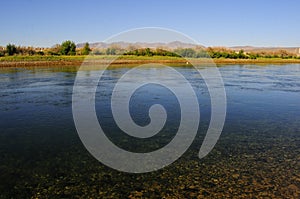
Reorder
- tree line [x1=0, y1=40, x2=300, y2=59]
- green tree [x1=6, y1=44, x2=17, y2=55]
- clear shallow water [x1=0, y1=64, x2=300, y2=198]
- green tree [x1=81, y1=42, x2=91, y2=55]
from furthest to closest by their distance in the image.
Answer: green tree [x1=81, y1=42, x2=91, y2=55] < tree line [x1=0, y1=40, x2=300, y2=59] < green tree [x1=6, y1=44, x2=17, y2=55] < clear shallow water [x1=0, y1=64, x2=300, y2=198]

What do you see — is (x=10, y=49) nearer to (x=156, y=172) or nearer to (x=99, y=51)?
(x=99, y=51)

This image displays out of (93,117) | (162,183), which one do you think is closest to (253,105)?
(93,117)

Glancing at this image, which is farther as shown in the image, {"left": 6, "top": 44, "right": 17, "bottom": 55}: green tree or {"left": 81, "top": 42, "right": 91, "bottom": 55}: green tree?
{"left": 81, "top": 42, "right": 91, "bottom": 55}: green tree

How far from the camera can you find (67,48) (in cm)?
6744

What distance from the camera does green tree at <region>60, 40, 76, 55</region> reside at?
67.1 metres

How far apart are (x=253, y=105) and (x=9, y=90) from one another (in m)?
14.7

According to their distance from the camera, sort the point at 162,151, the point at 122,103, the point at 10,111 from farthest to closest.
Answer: the point at 122,103, the point at 10,111, the point at 162,151

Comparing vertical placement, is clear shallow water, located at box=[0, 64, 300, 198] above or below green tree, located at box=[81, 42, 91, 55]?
below

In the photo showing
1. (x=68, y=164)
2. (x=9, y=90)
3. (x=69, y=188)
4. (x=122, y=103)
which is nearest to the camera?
(x=69, y=188)

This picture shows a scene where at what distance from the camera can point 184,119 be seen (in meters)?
10.9

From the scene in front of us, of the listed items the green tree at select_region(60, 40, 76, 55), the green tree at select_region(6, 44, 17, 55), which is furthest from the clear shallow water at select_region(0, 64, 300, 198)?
the green tree at select_region(60, 40, 76, 55)

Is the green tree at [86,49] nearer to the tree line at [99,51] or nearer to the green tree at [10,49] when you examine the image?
the tree line at [99,51]

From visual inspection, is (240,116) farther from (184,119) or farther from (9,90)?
(9,90)

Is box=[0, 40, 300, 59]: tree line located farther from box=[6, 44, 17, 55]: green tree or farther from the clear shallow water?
the clear shallow water
